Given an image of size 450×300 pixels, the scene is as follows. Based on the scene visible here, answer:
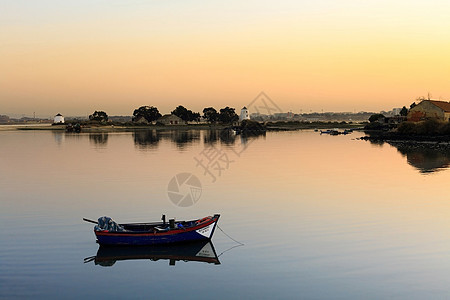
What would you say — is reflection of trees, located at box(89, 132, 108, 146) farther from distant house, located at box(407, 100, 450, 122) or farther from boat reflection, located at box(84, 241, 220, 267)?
boat reflection, located at box(84, 241, 220, 267)

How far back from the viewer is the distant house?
395ft

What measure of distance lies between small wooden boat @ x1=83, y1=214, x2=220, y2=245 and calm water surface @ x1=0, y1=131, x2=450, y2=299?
4.45ft

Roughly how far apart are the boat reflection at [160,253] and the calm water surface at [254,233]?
0.46m

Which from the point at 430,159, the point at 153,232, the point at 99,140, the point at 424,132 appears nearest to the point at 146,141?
the point at 99,140

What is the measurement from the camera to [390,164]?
6650 cm

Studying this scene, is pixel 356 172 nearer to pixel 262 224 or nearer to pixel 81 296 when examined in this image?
pixel 262 224

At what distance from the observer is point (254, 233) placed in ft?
92.8

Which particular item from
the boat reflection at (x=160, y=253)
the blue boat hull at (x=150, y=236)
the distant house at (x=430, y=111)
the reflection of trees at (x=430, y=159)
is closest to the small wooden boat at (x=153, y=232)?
the blue boat hull at (x=150, y=236)

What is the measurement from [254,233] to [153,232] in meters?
6.89

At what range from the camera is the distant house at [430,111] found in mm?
120488

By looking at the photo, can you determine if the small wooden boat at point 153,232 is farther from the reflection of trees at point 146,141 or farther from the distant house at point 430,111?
the distant house at point 430,111

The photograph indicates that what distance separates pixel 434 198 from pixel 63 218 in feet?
105

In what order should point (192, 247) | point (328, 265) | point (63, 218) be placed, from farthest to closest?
point (63, 218) < point (192, 247) < point (328, 265)

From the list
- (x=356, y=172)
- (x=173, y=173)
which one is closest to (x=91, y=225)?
(x=173, y=173)
